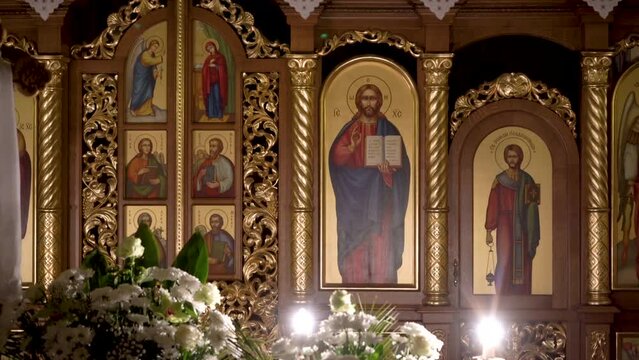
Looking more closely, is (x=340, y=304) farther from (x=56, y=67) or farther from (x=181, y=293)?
(x=56, y=67)

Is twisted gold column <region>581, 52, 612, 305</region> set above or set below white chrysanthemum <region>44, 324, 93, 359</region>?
above

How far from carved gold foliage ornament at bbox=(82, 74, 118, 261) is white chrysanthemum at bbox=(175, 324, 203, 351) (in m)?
4.46

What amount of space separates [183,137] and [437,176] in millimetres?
1626

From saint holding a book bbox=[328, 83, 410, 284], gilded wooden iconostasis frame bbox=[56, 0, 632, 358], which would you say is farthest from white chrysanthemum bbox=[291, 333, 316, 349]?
saint holding a book bbox=[328, 83, 410, 284]

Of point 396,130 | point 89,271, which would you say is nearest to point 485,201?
point 396,130

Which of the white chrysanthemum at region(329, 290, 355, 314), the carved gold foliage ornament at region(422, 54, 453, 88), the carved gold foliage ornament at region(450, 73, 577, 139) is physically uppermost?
the carved gold foliage ornament at region(422, 54, 453, 88)

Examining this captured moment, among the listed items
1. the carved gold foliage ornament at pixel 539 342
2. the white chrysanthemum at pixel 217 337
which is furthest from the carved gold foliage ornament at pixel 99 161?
the white chrysanthemum at pixel 217 337

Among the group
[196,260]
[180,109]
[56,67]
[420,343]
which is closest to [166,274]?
[196,260]

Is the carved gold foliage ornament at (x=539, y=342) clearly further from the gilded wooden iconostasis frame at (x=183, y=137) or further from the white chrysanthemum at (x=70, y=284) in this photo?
the white chrysanthemum at (x=70, y=284)

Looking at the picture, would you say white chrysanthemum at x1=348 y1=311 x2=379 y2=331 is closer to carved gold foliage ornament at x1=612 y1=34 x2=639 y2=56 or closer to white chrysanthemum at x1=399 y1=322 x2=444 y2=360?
white chrysanthemum at x1=399 y1=322 x2=444 y2=360

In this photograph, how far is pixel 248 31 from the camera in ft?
24.4

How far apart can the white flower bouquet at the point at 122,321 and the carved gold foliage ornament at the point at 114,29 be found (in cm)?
445

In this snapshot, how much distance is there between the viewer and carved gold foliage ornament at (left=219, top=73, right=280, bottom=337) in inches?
291

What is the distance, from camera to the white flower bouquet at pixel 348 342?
9.74 feet
